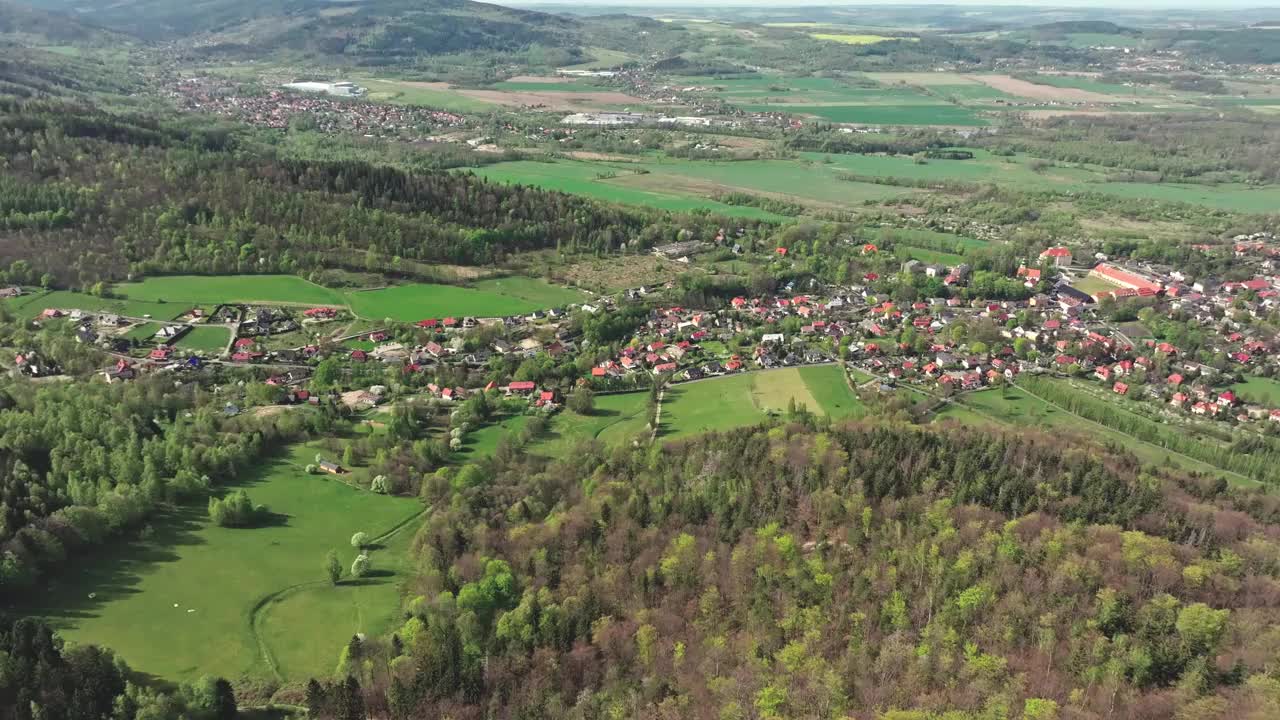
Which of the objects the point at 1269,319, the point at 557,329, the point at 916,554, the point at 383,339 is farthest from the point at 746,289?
the point at 916,554

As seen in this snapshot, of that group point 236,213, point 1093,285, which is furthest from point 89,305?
point 1093,285

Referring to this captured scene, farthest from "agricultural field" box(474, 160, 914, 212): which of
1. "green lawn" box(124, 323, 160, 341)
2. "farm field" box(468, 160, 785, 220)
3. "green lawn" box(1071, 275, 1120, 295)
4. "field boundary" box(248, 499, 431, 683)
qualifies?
"field boundary" box(248, 499, 431, 683)

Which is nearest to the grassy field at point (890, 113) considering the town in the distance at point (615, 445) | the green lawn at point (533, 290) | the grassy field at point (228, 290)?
the town in the distance at point (615, 445)

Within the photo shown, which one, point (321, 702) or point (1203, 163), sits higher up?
point (1203, 163)

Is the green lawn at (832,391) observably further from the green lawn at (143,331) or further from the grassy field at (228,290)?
the green lawn at (143,331)

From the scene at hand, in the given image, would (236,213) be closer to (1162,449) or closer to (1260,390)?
(1162,449)

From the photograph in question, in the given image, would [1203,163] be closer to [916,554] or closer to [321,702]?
[916,554]

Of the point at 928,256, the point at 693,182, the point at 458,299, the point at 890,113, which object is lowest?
the point at 458,299

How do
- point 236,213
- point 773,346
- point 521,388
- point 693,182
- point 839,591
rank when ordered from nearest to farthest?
point 839,591
point 521,388
point 773,346
point 236,213
point 693,182
